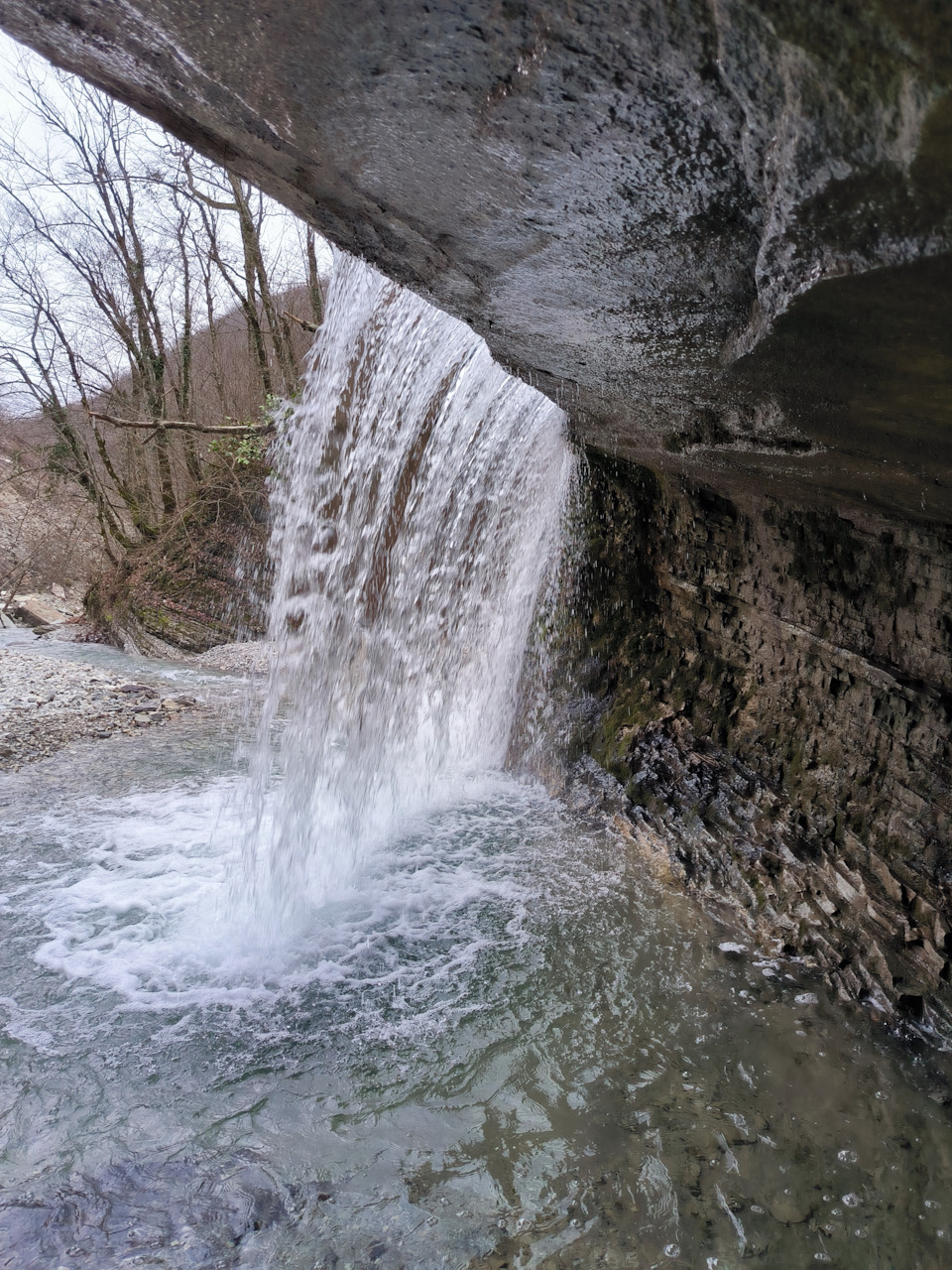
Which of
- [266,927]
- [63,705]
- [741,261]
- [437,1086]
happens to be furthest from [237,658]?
[741,261]

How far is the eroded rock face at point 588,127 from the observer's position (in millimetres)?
956

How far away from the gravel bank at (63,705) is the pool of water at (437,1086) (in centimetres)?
210

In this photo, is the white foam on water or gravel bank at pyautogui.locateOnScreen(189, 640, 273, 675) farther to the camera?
gravel bank at pyautogui.locateOnScreen(189, 640, 273, 675)

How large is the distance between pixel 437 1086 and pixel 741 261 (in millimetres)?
2439

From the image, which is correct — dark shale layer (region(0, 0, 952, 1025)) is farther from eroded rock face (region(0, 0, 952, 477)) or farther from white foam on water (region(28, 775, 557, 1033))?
white foam on water (region(28, 775, 557, 1033))

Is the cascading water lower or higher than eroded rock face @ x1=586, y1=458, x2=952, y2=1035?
lower

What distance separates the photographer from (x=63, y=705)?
6.48 meters

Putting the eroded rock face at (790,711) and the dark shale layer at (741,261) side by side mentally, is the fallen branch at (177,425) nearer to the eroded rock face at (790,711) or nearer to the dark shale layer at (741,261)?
the eroded rock face at (790,711)

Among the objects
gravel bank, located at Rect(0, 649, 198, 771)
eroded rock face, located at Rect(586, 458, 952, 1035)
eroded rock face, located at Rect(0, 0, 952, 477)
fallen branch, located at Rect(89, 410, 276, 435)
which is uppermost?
fallen branch, located at Rect(89, 410, 276, 435)

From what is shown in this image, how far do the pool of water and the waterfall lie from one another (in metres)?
0.83

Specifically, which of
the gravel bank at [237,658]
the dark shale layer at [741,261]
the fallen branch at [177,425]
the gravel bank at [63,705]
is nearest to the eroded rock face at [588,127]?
the dark shale layer at [741,261]

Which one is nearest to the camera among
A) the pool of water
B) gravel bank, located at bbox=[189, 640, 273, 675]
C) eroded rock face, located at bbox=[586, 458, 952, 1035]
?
the pool of water

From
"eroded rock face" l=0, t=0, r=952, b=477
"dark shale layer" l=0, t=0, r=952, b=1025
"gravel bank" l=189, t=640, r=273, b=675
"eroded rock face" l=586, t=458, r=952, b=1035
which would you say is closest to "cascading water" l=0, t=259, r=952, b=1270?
"eroded rock face" l=586, t=458, r=952, b=1035

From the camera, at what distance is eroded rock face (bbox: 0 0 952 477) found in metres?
0.96
